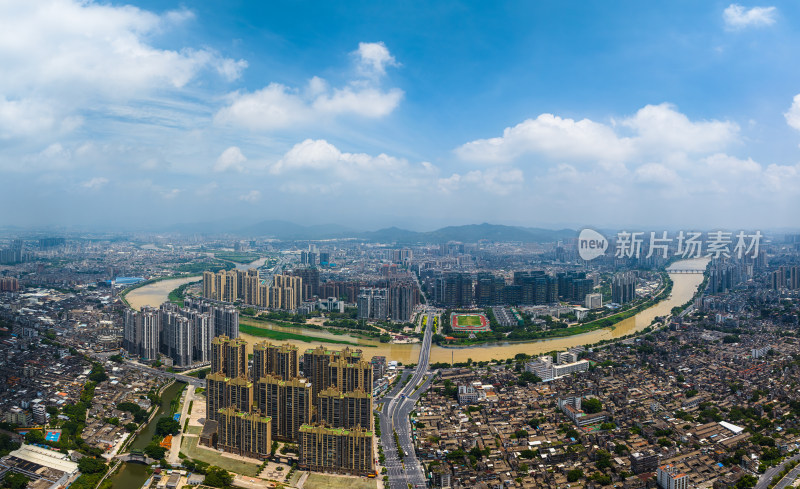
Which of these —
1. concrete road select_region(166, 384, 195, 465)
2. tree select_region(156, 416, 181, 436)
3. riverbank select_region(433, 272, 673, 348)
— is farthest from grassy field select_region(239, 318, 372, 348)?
tree select_region(156, 416, 181, 436)

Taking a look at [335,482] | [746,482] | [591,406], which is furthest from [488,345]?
[335,482]

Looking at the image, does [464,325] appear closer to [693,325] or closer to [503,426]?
[693,325]

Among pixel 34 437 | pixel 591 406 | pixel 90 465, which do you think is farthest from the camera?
pixel 591 406

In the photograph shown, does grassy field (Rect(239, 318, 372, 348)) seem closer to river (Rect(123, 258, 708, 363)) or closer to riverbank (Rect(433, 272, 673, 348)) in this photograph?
river (Rect(123, 258, 708, 363))

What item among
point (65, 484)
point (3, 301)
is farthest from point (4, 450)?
point (3, 301)

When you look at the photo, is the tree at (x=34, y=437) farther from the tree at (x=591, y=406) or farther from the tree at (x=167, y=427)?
the tree at (x=591, y=406)

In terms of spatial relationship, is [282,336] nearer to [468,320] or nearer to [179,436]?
[468,320]
